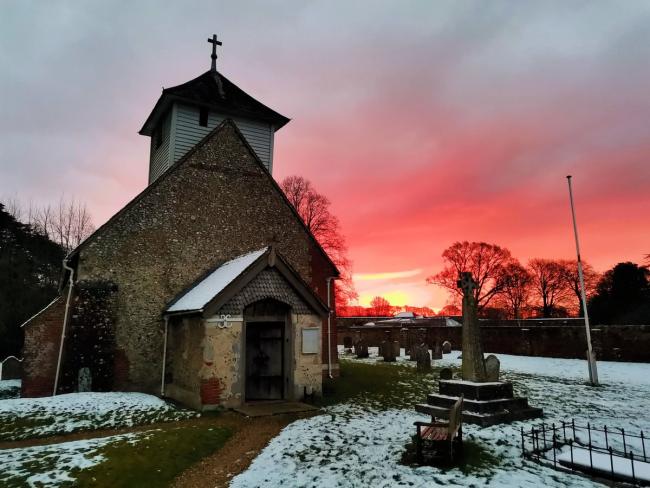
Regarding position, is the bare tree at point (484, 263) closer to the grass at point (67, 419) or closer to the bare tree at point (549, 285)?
the bare tree at point (549, 285)

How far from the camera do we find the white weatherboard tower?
1970cm

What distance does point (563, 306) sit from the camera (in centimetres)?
→ 6775

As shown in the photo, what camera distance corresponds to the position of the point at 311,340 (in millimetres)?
13922

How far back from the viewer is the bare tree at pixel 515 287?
5884 cm

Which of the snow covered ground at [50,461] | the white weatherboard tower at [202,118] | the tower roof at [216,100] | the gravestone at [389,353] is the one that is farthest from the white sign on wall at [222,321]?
the gravestone at [389,353]

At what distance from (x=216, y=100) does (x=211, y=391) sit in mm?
14617

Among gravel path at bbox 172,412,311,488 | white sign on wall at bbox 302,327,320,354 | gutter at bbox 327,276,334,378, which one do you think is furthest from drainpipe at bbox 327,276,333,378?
gravel path at bbox 172,412,311,488

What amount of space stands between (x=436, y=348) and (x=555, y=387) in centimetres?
1257

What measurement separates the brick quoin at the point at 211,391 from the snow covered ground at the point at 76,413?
511 millimetres

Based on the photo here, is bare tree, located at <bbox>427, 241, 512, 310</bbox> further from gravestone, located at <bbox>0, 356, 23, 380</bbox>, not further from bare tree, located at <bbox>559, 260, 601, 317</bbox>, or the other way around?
gravestone, located at <bbox>0, 356, 23, 380</bbox>

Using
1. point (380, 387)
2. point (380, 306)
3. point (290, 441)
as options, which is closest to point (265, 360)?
point (380, 387)

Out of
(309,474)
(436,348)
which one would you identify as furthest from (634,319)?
(309,474)

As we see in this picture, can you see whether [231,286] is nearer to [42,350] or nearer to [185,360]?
[185,360]

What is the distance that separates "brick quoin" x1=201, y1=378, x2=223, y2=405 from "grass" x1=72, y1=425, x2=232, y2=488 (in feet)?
5.09
